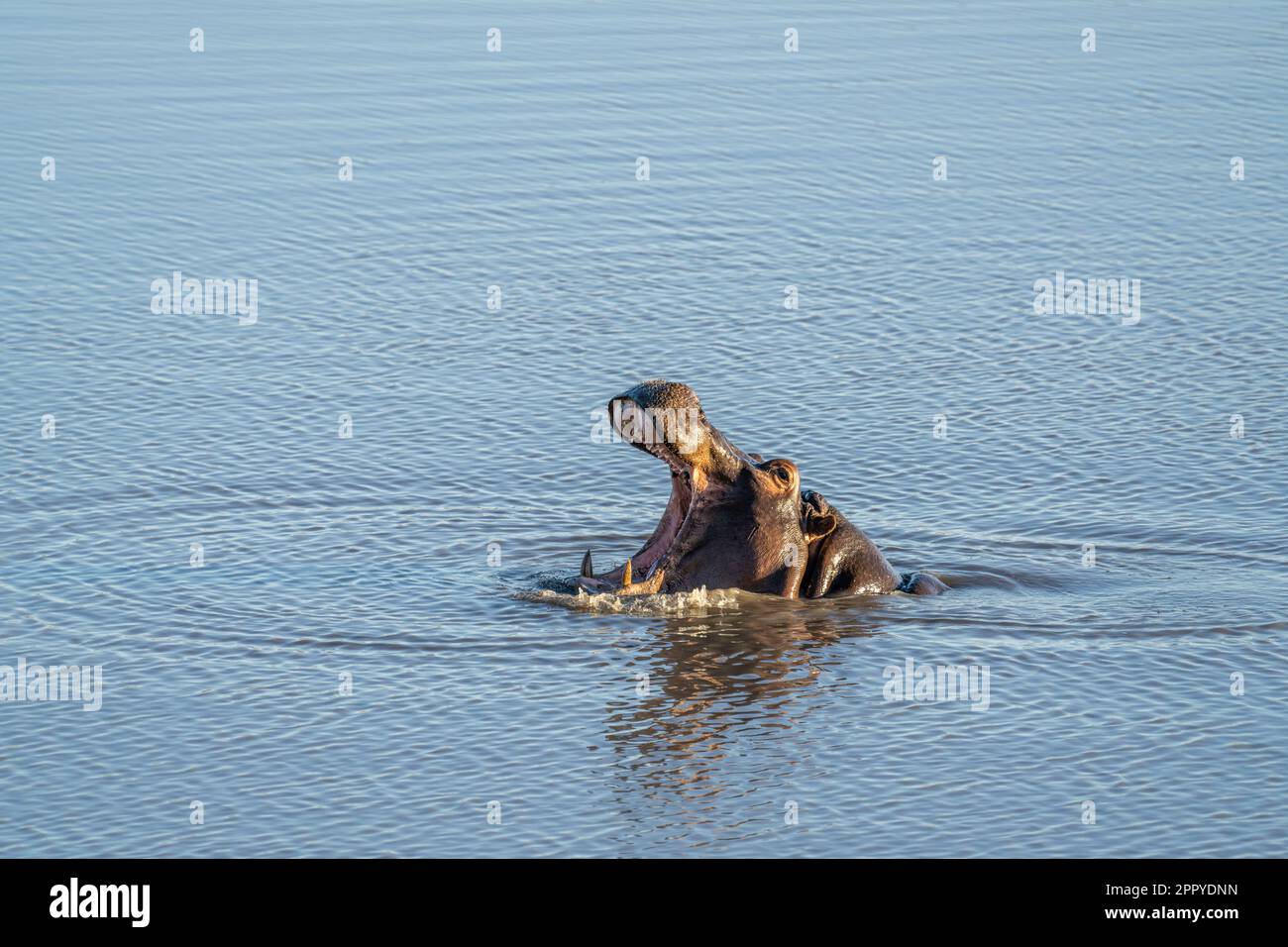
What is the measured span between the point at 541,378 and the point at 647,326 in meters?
2.31

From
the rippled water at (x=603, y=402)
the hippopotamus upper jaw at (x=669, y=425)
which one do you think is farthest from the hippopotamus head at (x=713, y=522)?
the rippled water at (x=603, y=402)

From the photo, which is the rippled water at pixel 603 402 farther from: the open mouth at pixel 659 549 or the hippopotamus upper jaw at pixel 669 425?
the hippopotamus upper jaw at pixel 669 425

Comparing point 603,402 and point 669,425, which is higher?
point 603,402

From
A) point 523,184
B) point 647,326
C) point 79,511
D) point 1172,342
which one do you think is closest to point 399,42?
point 523,184

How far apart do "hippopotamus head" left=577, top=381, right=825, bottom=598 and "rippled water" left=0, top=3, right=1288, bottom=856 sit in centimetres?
30

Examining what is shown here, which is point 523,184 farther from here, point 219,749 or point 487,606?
point 219,749

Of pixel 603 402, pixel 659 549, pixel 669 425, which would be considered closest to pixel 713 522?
pixel 659 549

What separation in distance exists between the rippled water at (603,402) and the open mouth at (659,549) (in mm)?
251

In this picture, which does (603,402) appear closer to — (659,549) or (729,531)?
(659,549)

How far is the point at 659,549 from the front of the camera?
67.2 ft

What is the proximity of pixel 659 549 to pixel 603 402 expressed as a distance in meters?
7.36

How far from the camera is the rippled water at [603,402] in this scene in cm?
1736

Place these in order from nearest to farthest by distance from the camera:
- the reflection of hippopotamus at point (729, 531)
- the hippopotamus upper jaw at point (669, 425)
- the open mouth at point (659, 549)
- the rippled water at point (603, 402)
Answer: the rippled water at point (603, 402) < the hippopotamus upper jaw at point (669, 425) < the reflection of hippopotamus at point (729, 531) < the open mouth at point (659, 549)

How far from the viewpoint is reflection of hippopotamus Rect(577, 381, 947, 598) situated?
61.6 ft
